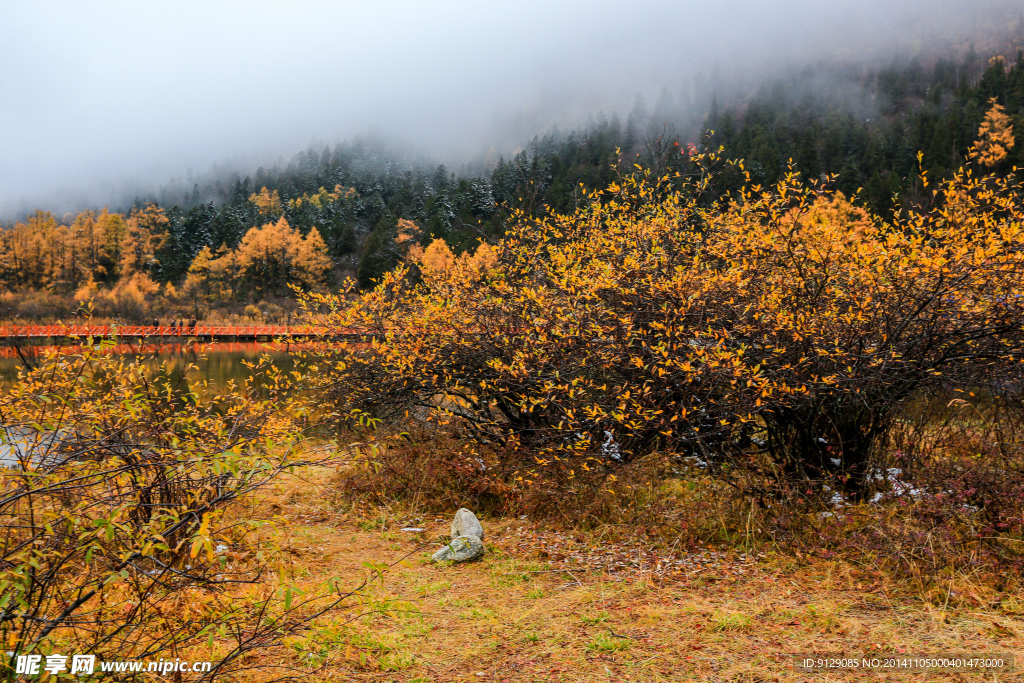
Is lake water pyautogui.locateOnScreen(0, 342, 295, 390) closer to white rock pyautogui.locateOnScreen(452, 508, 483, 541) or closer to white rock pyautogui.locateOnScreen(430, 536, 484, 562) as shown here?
white rock pyautogui.locateOnScreen(452, 508, 483, 541)

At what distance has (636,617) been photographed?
4.28 metres

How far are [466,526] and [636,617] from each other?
7.33 ft

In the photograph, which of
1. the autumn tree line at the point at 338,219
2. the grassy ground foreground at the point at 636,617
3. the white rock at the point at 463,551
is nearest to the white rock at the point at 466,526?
the white rock at the point at 463,551

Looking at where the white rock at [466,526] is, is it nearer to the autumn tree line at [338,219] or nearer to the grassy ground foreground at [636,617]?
the grassy ground foreground at [636,617]

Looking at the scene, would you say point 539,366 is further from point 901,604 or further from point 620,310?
point 901,604

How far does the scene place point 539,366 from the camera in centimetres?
703

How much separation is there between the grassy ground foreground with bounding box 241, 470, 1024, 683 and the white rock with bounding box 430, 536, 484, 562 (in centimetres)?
11

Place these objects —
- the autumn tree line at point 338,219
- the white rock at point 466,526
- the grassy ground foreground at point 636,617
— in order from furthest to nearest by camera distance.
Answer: the autumn tree line at point 338,219 < the white rock at point 466,526 < the grassy ground foreground at point 636,617

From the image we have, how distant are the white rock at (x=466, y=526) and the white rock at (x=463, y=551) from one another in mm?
118

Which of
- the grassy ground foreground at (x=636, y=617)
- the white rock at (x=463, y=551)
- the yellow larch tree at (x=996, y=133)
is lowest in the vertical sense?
the white rock at (x=463, y=551)

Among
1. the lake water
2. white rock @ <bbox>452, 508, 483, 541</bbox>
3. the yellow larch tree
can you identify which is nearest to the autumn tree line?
the yellow larch tree

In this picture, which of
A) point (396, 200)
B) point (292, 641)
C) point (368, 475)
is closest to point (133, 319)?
point (396, 200)

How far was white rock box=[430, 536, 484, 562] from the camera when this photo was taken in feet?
18.4

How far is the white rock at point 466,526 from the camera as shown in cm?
595
